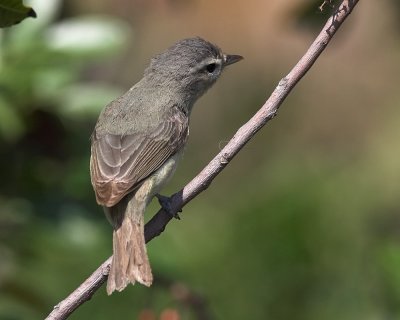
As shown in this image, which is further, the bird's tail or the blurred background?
the blurred background

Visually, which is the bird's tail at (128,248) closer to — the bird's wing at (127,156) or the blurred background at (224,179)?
the bird's wing at (127,156)

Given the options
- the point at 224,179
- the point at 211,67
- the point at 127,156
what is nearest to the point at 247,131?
the point at 127,156

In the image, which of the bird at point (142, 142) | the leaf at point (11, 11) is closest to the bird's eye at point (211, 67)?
the bird at point (142, 142)

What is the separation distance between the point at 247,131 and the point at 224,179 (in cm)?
565

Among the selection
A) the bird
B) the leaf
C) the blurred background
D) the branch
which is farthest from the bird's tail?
the leaf

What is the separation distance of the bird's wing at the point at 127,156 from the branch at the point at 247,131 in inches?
20.3

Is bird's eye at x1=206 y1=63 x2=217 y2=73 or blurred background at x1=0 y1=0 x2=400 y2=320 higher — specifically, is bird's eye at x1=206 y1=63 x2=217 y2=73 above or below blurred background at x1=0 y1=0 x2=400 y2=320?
above

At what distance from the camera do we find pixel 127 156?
4285 mm

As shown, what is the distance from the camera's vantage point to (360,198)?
7289 millimetres

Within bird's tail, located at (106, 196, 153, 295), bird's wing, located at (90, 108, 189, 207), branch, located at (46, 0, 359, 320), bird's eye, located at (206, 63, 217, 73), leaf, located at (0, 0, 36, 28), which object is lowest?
bird's tail, located at (106, 196, 153, 295)

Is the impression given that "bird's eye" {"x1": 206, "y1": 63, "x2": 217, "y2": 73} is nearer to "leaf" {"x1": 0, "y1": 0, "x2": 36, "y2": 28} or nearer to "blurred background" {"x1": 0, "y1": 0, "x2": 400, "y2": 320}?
"blurred background" {"x1": 0, "y1": 0, "x2": 400, "y2": 320}

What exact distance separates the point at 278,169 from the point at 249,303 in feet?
7.47

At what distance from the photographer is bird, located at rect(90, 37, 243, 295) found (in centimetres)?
395

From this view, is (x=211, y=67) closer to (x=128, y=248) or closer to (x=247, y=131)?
(x=128, y=248)
